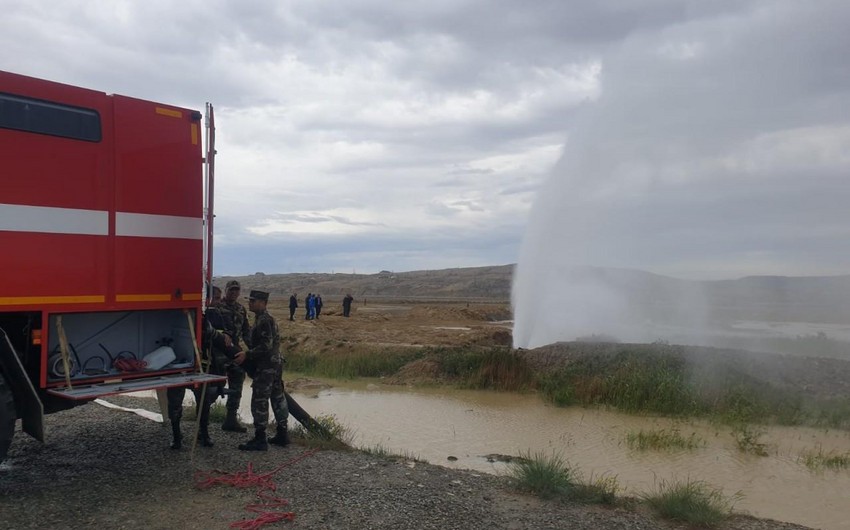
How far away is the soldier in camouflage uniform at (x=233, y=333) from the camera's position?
30.1 ft

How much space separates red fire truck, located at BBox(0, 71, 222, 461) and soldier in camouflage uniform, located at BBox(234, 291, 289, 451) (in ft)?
3.12

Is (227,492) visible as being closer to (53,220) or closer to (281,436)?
(281,436)

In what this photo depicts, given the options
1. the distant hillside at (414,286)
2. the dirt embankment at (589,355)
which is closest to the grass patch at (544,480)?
the dirt embankment at (589,355)

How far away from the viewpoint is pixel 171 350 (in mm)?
7492

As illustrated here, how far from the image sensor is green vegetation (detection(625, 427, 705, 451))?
11.2m

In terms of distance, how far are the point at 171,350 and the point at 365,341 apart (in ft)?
58.6

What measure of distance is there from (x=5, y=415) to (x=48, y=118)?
9.05 ft

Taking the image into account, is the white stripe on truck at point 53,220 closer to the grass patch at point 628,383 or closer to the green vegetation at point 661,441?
the green vegetation at point 661,441

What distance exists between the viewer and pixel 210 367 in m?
7.95

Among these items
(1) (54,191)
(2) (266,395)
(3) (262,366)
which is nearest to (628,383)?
(2) (266,395)

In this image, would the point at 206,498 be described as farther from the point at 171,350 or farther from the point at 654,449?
the point at 654,449

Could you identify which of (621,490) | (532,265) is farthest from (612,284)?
(621,490)

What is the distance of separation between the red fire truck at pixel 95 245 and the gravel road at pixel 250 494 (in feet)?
2.98

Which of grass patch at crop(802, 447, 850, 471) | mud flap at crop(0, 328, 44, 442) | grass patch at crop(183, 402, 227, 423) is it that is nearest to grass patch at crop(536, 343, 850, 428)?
grass patch at crop(802, 447, 850, 471)
